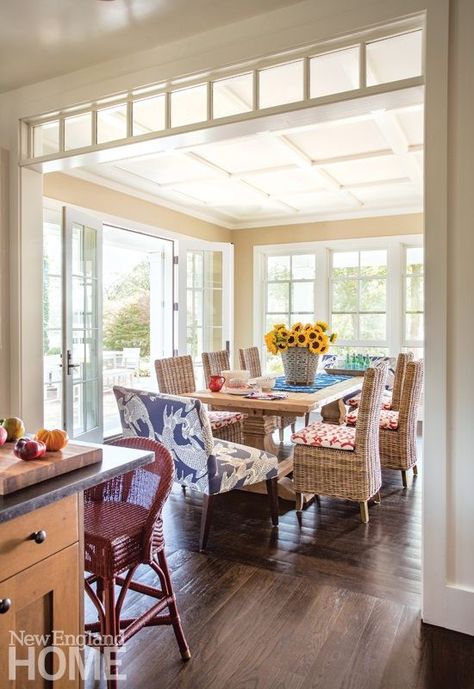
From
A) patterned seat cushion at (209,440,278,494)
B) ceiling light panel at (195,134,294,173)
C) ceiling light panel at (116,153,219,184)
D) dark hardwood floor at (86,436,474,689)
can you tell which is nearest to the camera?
dark hardwood floor at (86,436,474,689)

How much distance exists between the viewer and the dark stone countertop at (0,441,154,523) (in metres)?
1.22

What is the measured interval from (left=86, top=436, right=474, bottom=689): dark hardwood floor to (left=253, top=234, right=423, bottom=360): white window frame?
3643 millimetres

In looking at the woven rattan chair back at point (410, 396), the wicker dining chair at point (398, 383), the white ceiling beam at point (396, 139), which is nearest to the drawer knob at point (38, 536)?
the woven rattan chair back at point (410, 396)

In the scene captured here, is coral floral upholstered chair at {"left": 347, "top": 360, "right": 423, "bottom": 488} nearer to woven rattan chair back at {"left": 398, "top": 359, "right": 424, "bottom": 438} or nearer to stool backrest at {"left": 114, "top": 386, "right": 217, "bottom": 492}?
woven rattan chair back at {"left": 398, "top": 359, "right": 424, "bottom": 438}

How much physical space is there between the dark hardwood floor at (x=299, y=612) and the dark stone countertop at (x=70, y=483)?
0.85 meters

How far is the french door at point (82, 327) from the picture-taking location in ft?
15.0

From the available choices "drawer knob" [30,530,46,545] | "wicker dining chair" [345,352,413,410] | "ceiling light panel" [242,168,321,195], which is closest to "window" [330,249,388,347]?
"ceiling light panel" [242,168,321,195]

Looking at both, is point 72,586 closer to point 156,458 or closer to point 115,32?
point 156,458

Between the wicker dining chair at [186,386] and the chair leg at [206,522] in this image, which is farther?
the wicker dining chair at [186,386]

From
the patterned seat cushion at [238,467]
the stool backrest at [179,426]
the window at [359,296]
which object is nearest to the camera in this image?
the stool backrest at [179,426]

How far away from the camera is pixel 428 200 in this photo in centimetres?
214

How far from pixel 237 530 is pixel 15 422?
6.10 feet

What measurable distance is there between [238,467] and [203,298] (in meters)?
3.96

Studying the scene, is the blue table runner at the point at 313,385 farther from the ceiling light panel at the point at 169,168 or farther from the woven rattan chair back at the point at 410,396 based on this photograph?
the ceiling light panel at the point at 169,168
